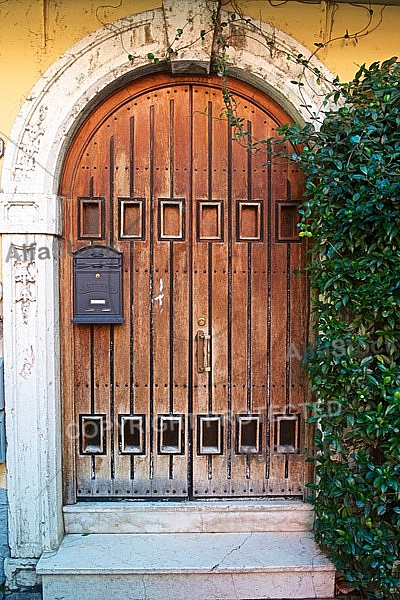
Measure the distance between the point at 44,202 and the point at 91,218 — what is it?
35 centimetres

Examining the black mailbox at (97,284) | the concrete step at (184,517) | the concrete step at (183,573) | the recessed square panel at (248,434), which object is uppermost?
the black mailbox at (97,284)

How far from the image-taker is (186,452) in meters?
3.12

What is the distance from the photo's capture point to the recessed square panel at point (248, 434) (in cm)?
312

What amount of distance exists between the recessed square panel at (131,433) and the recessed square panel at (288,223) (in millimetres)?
1597

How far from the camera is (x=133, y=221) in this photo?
3.04 m

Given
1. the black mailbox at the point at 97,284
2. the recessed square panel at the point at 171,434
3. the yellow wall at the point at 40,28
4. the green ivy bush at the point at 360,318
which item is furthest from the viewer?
the recessed square panel at the point at 171,434

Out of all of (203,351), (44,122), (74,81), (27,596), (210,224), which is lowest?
(27,596)

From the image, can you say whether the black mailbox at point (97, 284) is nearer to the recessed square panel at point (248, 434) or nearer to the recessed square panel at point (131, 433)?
the recessed square panel at point (131, 433)

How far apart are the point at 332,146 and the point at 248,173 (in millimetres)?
607

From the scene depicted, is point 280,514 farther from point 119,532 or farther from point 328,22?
point 328,22

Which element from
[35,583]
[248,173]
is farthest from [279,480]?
[248,173]

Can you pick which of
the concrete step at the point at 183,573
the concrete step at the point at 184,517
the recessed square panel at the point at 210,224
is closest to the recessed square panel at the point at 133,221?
the recessed square panel at the point at 210,224

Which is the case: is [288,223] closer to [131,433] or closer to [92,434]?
[131,433]

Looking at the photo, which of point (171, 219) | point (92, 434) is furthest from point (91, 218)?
point (92, 434)
